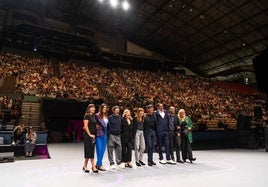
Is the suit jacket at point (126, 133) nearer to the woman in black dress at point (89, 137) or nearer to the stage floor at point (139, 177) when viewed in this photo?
the stage floor at point (139, 177)

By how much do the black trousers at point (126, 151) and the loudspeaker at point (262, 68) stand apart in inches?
658

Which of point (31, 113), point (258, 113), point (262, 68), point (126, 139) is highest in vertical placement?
point (262, 68)

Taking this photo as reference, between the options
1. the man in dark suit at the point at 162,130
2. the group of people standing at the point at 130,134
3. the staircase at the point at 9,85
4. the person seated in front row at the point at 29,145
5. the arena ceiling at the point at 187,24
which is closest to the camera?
the group of people standing at the point at 130,134

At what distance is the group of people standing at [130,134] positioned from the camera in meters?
5.62

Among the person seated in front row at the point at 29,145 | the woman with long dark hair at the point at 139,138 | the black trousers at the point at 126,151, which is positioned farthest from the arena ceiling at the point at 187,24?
the black trousers at the point at 126,151

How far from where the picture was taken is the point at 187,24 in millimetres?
21562

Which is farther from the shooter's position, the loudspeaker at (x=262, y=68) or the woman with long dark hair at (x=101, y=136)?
the loudspeaker at (x=262, y=68)

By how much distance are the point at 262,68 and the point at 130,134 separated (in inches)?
670

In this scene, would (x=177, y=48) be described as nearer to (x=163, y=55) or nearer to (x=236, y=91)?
(x=163, y=55)

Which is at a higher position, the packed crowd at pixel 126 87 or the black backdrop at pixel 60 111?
the packed crowd at pixel 126 87

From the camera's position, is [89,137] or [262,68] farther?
[262,68]

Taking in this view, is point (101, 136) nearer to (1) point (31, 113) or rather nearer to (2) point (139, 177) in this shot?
(2) point (139, 177)

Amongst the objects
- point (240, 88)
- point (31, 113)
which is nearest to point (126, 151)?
point (31, 113)

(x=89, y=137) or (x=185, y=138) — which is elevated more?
(x=89, y=137)
